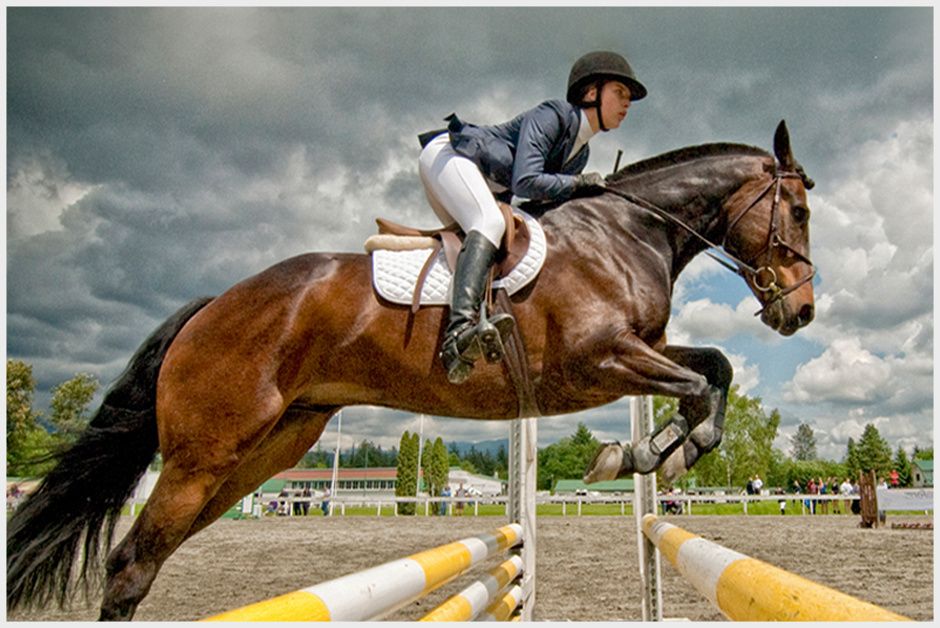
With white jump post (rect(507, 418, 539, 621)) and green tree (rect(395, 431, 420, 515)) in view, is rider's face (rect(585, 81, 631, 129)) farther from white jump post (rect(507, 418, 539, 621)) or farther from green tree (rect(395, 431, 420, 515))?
green tree (rect(395, 431, 420, 515))

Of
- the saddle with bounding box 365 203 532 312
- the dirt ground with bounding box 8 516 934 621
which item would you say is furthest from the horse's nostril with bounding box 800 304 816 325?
the dirt ground with bounding box 8 516 934 621

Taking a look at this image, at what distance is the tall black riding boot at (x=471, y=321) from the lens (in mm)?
2803

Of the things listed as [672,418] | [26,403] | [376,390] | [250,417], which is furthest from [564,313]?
[26,403]

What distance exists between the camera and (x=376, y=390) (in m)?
3.17

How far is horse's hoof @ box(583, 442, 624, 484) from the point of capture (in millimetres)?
2895

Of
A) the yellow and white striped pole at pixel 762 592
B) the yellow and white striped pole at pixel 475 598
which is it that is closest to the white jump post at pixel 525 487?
the yellow and white striped pole at pixel 475 598

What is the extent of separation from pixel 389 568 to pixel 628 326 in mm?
1395

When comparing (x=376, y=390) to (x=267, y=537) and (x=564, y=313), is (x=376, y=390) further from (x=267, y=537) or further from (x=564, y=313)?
(x=267, y=537)

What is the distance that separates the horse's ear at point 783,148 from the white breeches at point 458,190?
1.28m

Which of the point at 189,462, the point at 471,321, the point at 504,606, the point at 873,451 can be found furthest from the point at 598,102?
the point at 873,451

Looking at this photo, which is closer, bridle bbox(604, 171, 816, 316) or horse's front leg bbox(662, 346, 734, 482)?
horse's front leg bbox(662, 346, 734, 482)

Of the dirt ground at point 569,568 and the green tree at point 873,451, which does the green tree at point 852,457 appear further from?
the dirt ground at point 569,568

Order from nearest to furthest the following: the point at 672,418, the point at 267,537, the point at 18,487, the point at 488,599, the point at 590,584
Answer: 1. the point at 672,418
2. the point at 18,487
3. the point at 488,599
4. the point at 590,584
5. the point at 267,537

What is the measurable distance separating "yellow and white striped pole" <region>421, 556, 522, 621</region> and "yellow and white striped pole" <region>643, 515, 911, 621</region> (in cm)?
112
